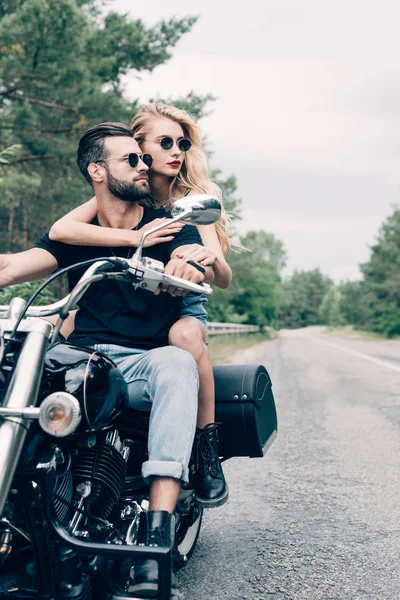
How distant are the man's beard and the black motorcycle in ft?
2.48

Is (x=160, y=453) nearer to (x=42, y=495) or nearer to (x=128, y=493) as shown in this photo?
(x=128, y=493)

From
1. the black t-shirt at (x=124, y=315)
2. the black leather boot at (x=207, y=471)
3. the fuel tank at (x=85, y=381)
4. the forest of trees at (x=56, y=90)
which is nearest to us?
the fuel tank at (x=85, y=381)

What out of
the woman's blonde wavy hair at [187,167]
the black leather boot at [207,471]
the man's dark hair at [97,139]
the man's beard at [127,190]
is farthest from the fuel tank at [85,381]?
the woman's blonde wavy hair at [187,167]

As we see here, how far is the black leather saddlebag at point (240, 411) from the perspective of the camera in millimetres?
2912

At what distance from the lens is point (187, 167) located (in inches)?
135

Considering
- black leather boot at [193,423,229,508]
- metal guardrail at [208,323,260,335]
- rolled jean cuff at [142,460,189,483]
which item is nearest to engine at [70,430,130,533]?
rolled jean cuff at [142,460,189,483]

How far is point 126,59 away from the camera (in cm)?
1653

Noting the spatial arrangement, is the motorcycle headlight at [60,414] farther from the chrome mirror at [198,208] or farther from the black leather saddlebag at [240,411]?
the black leather saddlebag at [240,411]

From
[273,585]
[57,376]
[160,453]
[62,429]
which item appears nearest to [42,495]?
[62,429]

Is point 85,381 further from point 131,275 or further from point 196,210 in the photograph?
point 196,210

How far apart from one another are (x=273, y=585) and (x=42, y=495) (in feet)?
4.80

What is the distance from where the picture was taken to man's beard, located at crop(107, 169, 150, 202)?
2.76m

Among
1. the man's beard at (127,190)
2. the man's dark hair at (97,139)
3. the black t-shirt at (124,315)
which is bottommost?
the black t-shirt at (124,315)

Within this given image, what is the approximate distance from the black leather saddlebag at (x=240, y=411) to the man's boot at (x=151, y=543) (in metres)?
0.73
